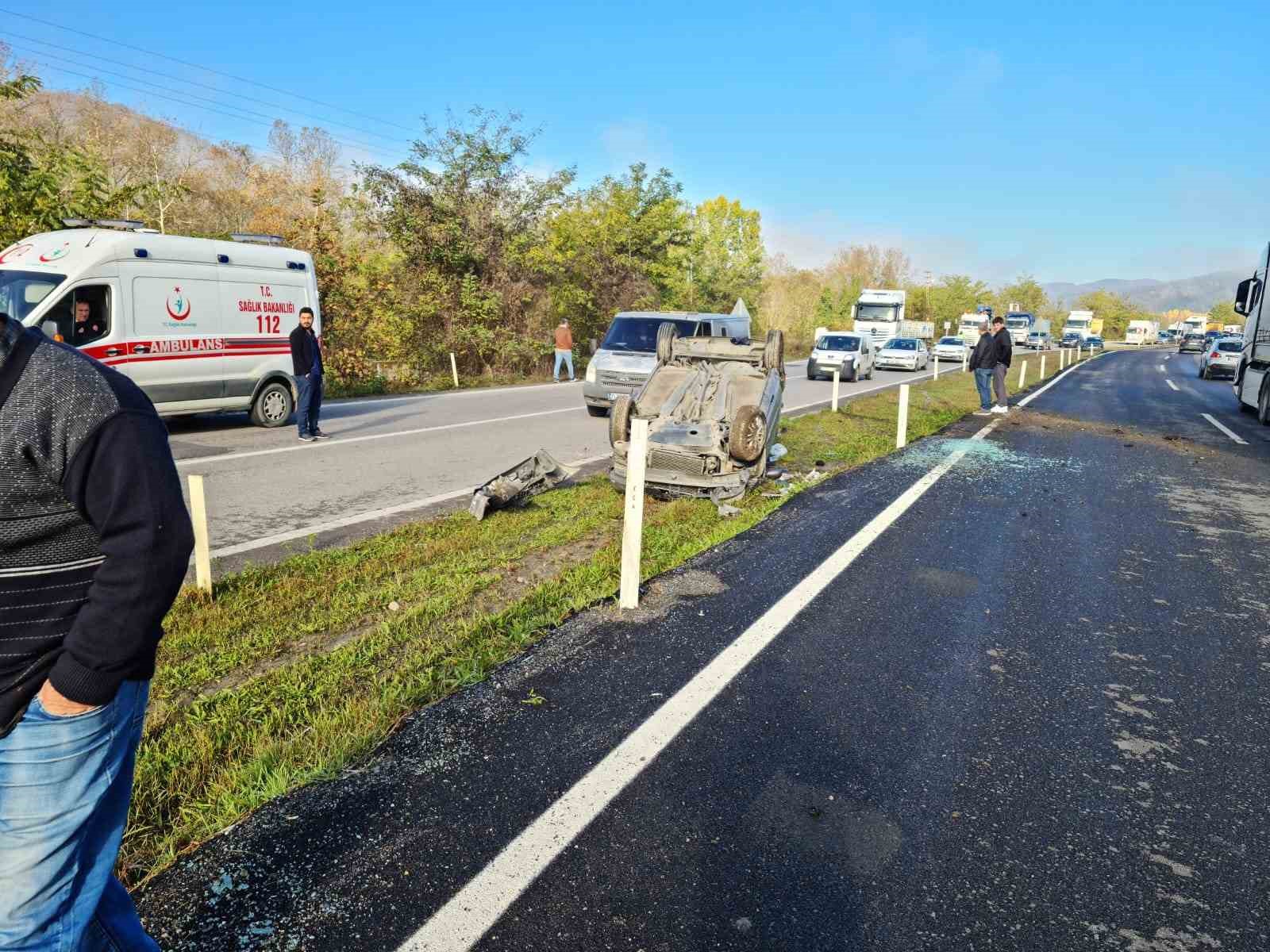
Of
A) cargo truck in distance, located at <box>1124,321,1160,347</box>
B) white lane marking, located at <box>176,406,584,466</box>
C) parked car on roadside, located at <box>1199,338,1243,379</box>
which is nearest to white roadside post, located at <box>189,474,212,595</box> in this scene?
white lane marking, located at <box>176,406,584,466</box>

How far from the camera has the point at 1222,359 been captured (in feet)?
106

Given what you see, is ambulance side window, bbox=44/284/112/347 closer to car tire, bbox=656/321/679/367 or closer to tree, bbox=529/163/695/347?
car tire, bbox=656/321/679/367

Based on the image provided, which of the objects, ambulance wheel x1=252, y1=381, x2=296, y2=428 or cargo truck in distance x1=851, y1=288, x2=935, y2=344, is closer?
ambulance wheel x1=252, y1=381, x2=296, y2=428

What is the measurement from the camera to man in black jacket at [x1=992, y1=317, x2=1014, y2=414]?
1647cm

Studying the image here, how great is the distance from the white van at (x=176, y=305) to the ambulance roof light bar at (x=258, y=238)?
0.10 feet

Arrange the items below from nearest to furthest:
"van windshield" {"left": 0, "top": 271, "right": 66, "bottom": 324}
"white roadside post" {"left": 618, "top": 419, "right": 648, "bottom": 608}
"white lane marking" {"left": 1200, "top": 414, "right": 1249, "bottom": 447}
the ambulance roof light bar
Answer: "white roadside post" {"left": 618, "top": 419, "right": 648, "bottom": 608} → "van windshield" {"left": 0, "top": 271, "right": 66, "bottom": 324} → the ambulance roof light bar → "white lane marking" {"left": 1200, "top": 414, "right": 1249, "bottom": 447}

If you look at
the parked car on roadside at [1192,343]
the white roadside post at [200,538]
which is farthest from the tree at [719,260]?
the parked car on roadside at [1192,343]

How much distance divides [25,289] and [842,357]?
77.1 feet

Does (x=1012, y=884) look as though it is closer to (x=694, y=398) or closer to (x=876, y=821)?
(x=876, y=821)

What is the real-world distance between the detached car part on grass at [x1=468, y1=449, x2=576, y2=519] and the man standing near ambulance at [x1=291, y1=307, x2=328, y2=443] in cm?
495

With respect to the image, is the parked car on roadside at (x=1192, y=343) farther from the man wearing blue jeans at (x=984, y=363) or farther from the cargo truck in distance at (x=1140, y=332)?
the man wearing blue jeans at (x=984, y=363)

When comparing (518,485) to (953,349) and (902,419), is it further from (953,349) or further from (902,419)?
(953,349)

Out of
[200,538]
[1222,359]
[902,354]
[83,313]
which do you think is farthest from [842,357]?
[200,538]

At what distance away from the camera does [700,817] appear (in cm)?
285
